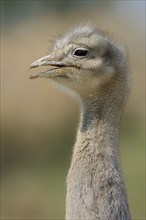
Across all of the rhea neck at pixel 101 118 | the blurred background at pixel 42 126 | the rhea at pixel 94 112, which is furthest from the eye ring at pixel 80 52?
the blurred background at pixel 42 126

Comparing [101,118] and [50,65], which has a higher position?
[50,65]

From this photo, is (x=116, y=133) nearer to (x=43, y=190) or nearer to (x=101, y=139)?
(x=101, y=139)

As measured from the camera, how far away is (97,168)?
548 centimetres

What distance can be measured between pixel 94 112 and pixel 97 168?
357 mm

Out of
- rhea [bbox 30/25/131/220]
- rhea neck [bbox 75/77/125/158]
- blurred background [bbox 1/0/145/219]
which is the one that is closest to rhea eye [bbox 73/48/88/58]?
rhea [bbox 30/25/131/220]

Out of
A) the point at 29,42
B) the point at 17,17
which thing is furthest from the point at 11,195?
the point at 17,17

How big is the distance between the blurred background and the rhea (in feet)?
22.2

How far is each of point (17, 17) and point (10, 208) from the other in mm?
11047

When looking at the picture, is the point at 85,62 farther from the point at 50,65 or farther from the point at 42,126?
the point at 42,126

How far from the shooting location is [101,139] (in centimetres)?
561

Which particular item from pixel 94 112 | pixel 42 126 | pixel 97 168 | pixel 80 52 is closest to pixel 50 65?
pixel 80 52

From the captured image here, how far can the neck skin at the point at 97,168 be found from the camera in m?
5.39

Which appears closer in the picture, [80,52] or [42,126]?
[80,52]

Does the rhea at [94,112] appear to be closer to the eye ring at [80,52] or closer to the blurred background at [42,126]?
the eye ring at [80,52]
